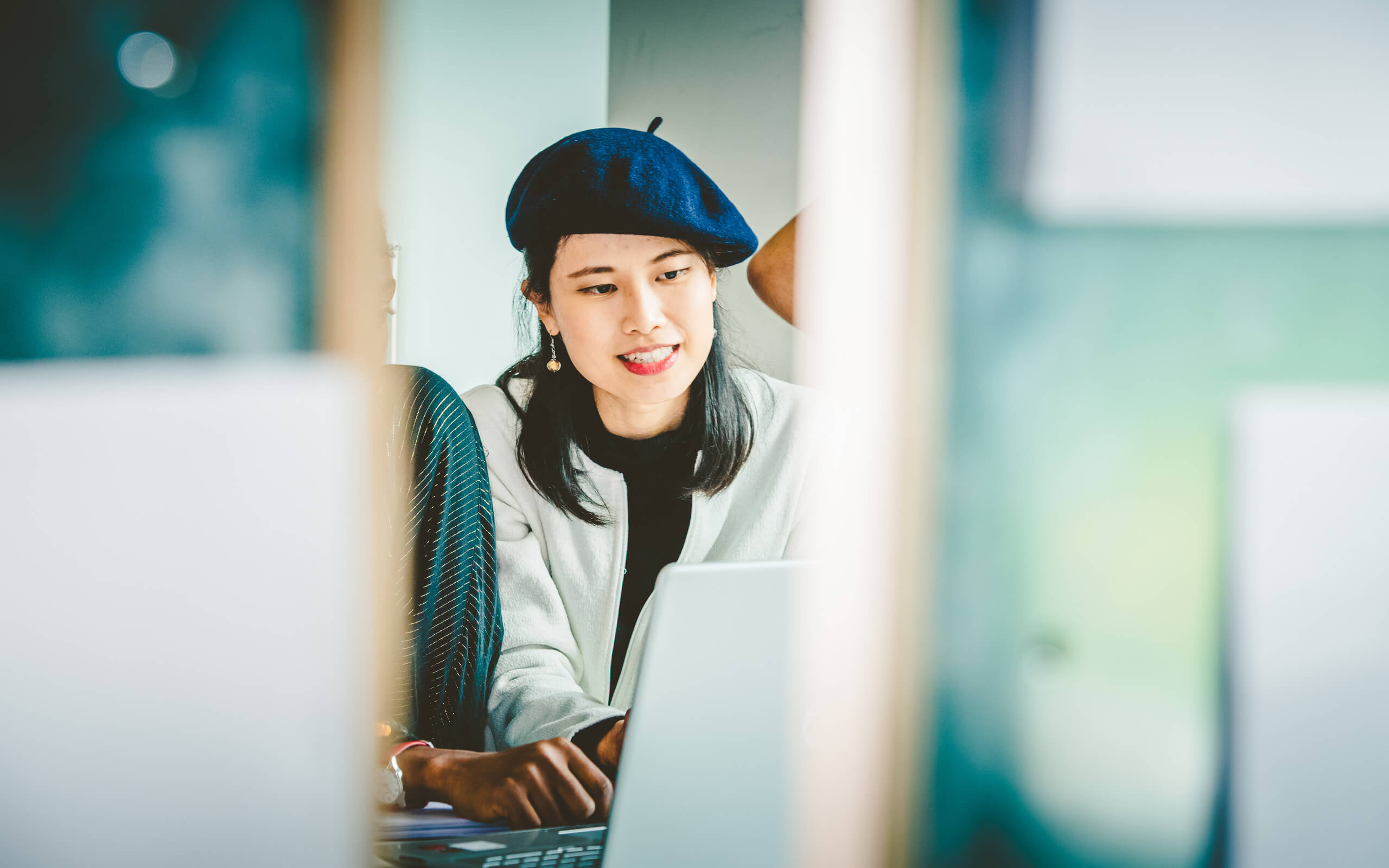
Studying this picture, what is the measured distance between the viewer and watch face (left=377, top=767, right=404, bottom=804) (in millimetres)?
674

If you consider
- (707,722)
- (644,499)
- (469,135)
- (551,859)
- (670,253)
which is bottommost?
(551,859)

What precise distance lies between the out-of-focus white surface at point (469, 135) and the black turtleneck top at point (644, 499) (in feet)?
0.42

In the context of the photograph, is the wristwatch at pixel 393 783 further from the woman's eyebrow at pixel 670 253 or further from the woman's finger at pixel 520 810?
the woman's eyebrow at pixel 670 253

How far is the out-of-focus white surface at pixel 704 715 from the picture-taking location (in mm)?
519

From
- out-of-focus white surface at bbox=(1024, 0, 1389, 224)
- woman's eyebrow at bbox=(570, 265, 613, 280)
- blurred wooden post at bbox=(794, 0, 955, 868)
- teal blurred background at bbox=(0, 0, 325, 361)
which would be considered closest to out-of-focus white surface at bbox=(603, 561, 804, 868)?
blurred wooden post at bbox=(794, 0, 955, 868)

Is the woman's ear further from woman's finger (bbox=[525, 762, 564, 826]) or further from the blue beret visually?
woman's finger (bbox=[525, 762, 564, 826])

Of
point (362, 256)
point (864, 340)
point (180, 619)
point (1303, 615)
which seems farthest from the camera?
point (864, 340)

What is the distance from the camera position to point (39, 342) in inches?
24.8

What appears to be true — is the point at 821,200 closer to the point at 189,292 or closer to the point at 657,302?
the point at 657,302

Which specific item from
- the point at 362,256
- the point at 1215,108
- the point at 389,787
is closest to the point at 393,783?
the point at 389,787

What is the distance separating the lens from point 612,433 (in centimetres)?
80

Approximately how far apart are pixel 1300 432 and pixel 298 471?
28.4 inches

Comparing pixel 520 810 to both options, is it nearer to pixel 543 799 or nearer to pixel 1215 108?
pixel 543 799

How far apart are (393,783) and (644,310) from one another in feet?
1.64
